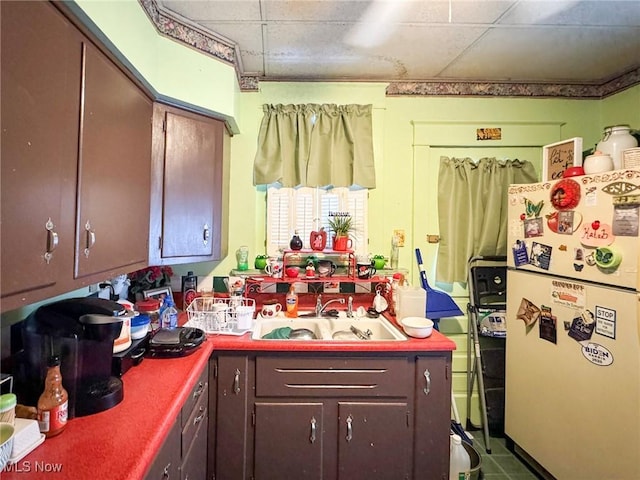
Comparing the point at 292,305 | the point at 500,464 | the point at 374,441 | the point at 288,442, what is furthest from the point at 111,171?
the point at 500,464

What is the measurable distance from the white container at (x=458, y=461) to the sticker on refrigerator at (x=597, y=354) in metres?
0.80

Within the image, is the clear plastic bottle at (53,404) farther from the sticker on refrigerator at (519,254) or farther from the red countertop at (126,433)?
the sticker on refrigerator at (519,254)

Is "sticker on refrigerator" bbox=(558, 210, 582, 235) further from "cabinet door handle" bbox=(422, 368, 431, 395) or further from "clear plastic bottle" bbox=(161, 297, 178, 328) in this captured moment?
"clear plastic bottle" bbox=(161, 297, 178, 328)

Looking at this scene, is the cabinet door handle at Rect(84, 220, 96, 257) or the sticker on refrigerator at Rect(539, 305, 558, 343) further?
the sticker on refrigerator at Rect(539, 305, 558, 343)

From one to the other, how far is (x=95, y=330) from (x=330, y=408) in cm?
112

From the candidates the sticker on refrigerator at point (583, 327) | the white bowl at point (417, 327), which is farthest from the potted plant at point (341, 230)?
the sticker on refrigerator at point (583, 327)

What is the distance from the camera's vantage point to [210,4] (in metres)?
1.57

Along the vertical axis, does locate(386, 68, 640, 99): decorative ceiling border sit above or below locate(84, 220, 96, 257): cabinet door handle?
above

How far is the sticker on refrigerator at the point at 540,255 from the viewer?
71.7 inches

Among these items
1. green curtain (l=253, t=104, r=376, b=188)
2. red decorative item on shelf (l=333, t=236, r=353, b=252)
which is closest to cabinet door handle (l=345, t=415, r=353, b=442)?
red decorative item on shelf (l=333, t=236, r=353, b=252)

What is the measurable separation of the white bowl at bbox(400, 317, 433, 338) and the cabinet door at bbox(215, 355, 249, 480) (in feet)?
2.79

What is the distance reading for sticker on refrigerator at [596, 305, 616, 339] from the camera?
149cm

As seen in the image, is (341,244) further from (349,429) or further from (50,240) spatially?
(50,240)

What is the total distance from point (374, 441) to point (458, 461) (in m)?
0.54
